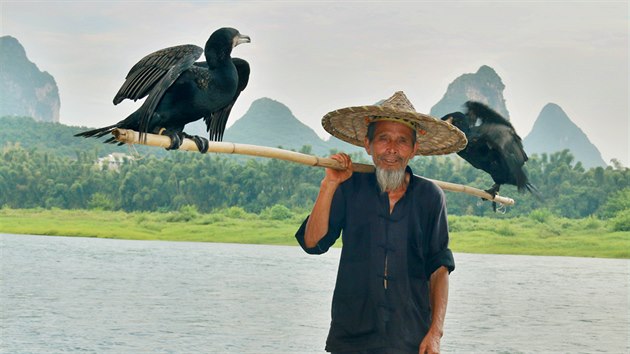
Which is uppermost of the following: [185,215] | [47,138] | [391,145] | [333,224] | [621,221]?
[47,138]

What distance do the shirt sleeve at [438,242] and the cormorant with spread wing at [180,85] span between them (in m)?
0.84

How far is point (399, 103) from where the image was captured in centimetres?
→ 319

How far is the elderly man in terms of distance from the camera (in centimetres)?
312

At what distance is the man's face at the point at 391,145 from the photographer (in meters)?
3.16

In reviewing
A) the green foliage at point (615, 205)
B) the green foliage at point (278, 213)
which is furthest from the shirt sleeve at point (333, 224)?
the green foliage at point (615, 205)

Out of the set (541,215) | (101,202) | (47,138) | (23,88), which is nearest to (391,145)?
(541,215)

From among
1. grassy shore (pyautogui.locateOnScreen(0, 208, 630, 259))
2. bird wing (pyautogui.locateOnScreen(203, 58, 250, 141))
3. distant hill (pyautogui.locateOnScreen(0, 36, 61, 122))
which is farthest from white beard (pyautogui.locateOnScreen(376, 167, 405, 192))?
distant hill (pyautogui.locateOnScreen(0, 36, 61, 122))

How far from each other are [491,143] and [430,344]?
4.86 meters

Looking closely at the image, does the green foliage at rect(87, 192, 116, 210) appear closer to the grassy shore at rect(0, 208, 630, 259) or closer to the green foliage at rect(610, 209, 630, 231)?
the grassy shore at rect(0, 208, 630, 259)

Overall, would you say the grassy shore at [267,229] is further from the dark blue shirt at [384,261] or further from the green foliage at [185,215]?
the dark blue shirt at [384,261]

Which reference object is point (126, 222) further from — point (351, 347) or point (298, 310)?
point (351, 347)

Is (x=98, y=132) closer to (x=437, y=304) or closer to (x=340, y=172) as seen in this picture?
(x=340, y=172)

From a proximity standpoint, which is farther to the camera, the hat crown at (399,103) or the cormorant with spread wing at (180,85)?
the cormorant with spread wing at (180,85)

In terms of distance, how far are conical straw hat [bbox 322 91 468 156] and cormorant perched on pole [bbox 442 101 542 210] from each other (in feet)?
13.8
